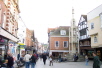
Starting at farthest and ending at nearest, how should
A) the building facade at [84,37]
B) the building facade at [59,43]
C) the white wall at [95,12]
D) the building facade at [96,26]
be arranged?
the building facade at [59,43], the building facade at [84,37], the white wall at [95,12], the building facade at [96,26]

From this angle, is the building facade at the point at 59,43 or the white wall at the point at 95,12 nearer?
the white wall at the point at 95,12

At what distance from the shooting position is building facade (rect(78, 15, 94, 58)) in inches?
1499

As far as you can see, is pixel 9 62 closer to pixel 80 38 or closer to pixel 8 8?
pixel 8 8

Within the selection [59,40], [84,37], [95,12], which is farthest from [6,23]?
[59,40]

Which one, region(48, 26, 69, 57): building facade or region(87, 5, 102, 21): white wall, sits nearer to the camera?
region(87, 5, 102, 21): white wall

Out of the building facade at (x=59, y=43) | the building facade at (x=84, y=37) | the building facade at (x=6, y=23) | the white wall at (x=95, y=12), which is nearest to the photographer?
the building facade at (x=6, y=23)

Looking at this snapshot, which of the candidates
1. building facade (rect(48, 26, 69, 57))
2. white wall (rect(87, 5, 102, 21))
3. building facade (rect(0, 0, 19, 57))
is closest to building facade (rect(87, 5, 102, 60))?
white wall (rect(87, 5, 102, 21))

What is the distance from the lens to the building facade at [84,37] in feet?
125

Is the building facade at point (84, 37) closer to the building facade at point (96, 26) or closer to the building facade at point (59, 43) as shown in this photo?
the building facade at point (59, 43)

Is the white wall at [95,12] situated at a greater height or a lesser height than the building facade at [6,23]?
greater

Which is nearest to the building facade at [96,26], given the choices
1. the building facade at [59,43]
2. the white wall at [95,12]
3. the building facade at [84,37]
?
the white wall at [95,12]

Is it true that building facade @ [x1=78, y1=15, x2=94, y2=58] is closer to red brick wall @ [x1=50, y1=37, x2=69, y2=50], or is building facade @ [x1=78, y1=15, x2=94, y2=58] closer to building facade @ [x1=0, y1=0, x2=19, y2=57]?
red brick wall @ [x1=50, y1=37, x2=69, y2=50]

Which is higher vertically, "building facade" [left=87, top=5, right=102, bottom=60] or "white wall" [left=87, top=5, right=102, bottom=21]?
"white wall" [left=87, top=5, right=102, bottom=21]

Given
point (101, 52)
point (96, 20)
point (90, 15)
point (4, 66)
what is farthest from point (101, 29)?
point (4, 66)
